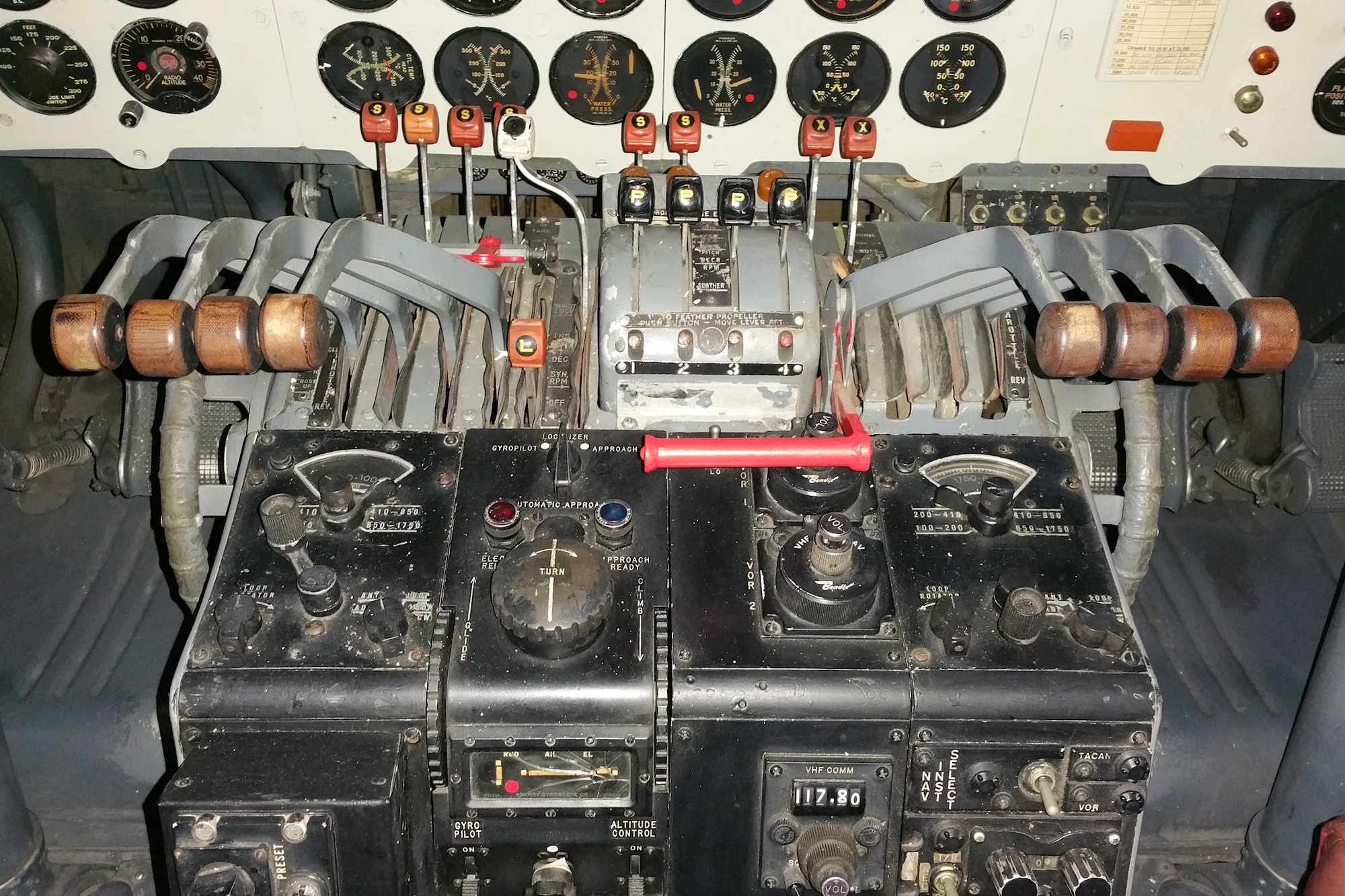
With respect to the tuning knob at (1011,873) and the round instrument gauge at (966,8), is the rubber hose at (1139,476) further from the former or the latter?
the round instrument gauge at (966,8)

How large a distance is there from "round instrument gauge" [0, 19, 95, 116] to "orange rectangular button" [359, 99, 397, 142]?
0.81m

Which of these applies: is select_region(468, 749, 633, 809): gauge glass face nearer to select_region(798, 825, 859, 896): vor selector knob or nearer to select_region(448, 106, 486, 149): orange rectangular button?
select_region(798, 825, 859, 896): vor selector knob

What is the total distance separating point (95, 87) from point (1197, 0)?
9.54 feet

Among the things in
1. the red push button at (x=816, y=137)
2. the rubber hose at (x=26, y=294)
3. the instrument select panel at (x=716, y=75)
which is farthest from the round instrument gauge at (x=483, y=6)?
the rubber hose at (x=26, y=294)

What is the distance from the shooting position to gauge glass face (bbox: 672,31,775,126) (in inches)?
118

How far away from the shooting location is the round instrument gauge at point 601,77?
118 inches

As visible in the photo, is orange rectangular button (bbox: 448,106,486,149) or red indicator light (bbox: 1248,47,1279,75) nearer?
orange rectangular button (bbox: 448,106,486,149)

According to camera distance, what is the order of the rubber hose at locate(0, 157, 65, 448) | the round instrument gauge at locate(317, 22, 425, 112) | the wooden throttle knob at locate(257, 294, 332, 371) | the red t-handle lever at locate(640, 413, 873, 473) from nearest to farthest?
the wooden throttle knob at locate(257, 294, 332, 371), the red t-handle lever at locate(640, 413, 873, 473), the round instrument gauge at locate(317, 22, 425, 112), the rubber hose at locate(0, 157, 65, 448)

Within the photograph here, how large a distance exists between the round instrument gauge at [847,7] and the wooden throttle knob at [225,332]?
1.73 meters

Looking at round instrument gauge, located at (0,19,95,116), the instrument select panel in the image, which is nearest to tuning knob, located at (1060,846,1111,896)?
the instrument select panel

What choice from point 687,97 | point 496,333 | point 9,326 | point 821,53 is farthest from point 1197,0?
point 9,326

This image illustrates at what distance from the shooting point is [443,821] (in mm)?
1832

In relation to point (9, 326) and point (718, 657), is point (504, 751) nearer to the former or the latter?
point (718, 657)

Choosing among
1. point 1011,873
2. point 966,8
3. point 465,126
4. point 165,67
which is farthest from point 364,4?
point 1011,873
